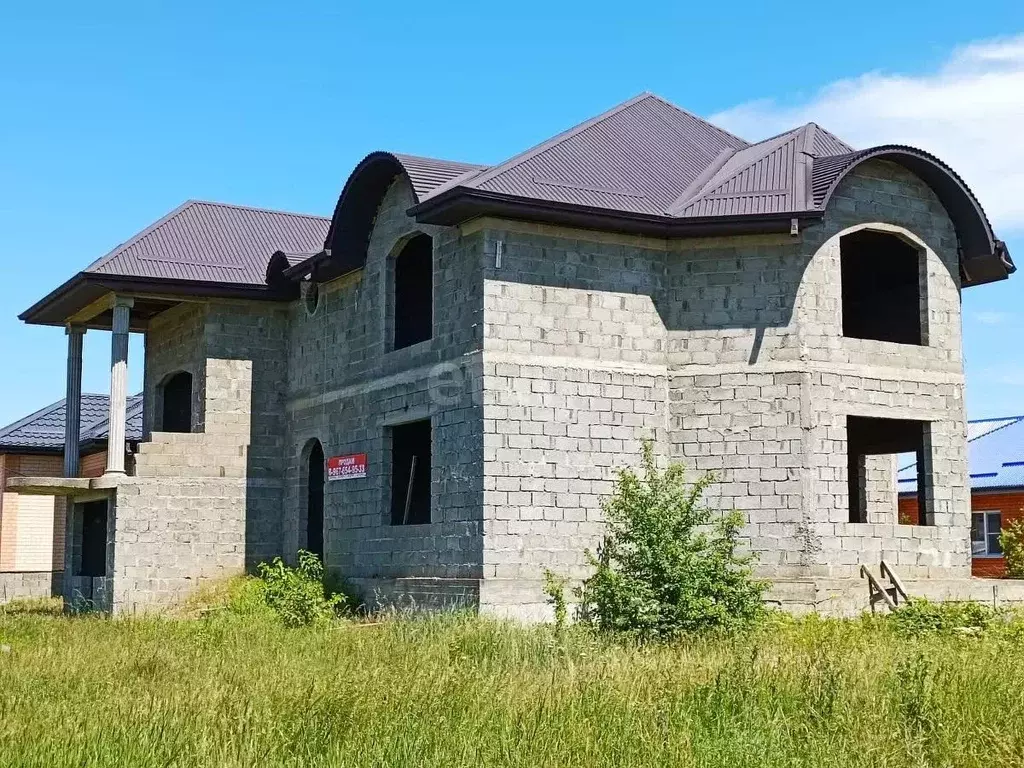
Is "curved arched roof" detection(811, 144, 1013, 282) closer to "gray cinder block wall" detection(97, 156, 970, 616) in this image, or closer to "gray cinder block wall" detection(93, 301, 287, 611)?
"gray cinder block wall" detection(97, 156, 970, 616)

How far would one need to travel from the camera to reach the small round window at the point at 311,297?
21.7 meters

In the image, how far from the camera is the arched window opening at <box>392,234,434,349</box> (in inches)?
774

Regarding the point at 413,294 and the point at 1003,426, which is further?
the point at 1003,426

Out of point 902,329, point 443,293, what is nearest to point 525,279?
point 443,293

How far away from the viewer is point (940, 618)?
49.3 feet

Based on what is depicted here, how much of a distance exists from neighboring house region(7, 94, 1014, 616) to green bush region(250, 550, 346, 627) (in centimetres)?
45

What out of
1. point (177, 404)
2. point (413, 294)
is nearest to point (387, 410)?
point (413, 294)

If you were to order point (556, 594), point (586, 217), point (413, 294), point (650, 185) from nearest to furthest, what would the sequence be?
point (556, 594) < point (586, 217) < point (650, 185) < point (413, 294)

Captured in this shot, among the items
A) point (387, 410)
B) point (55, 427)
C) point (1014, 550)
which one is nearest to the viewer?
point (387, 410)

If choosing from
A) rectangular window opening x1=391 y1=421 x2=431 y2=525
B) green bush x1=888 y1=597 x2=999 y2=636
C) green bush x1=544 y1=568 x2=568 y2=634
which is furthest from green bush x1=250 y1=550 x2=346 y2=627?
green bush x1=888 y1=597 x2=999 y2=636

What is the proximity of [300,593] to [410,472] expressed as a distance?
2.40m

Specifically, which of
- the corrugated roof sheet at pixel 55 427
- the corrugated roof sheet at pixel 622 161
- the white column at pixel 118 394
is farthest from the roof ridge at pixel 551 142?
the corrugated roof sheet at pixel 55 427

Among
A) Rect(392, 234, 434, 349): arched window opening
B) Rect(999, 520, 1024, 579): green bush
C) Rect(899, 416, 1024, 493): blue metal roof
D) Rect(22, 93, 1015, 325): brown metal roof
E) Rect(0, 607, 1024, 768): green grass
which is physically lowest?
Rect(0, 607, 1024, 768): green grass

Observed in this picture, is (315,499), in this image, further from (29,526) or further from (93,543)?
(29,526)
